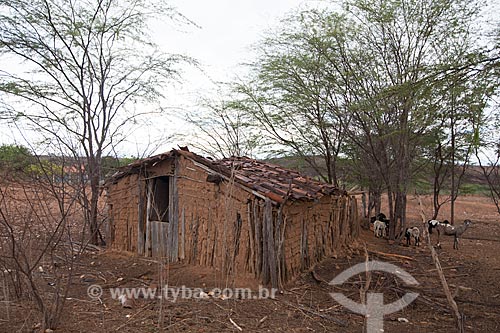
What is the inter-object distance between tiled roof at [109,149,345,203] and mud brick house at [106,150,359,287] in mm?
18

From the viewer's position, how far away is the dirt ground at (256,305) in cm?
507

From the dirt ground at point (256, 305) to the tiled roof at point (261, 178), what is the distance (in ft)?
5.02

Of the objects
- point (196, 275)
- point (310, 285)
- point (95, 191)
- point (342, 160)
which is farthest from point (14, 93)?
point (342, 160)

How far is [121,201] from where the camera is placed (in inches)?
362

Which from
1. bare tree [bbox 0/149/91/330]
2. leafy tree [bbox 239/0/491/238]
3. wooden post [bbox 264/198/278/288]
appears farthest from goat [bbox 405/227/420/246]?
bare tree [bbox 0/149/91/330]

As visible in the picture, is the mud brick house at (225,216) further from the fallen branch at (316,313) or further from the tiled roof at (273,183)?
the fallen branch at (316,313)

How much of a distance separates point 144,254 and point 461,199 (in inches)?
1095

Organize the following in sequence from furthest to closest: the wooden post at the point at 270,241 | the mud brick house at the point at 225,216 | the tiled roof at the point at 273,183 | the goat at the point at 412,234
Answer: the goat at the point at 412,234 < the tiled roof at the point at 273,183 < the mud brick house at the point at 225,216 < the wooden post at the point at 270,241

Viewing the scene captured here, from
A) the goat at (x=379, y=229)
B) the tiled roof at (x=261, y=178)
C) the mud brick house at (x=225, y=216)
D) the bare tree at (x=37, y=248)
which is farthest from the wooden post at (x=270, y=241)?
the goat at (x=379, y=229)

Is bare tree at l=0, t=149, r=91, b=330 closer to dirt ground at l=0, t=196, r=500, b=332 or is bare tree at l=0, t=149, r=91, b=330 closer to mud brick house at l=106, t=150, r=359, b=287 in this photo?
dirt ground at l=0, t=196, r=500, b=332

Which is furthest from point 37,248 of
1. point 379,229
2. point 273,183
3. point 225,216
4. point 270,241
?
point 379,229

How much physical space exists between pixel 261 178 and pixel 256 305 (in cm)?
274

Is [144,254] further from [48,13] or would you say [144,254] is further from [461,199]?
[461,199]

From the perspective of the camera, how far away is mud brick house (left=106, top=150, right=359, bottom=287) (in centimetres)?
692
